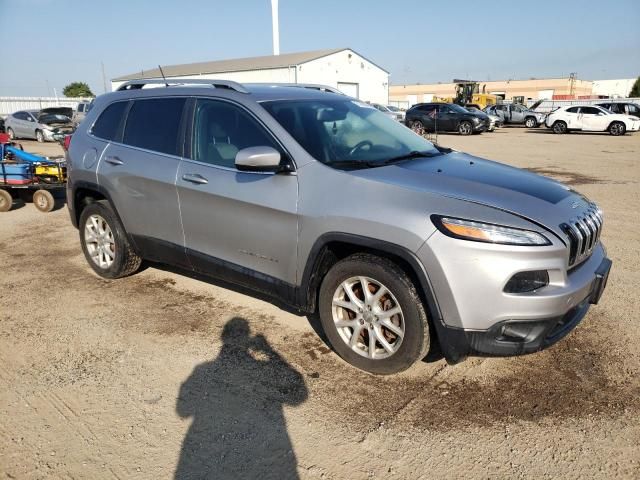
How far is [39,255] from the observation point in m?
6.09

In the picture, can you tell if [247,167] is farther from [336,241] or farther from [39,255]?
[39,255]

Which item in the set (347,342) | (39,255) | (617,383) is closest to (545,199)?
(617,383)

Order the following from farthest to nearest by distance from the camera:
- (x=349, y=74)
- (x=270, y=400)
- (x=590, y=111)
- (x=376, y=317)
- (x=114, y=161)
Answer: (x=349, y=74) < (x=590, y=111) < (x=114, y=161) < (x=376, y=317) < (x=270, y=400)

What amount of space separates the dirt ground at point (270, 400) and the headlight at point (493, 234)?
39.7 inches

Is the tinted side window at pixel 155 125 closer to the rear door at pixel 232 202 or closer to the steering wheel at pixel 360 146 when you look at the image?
the rear door at pixel 232 202

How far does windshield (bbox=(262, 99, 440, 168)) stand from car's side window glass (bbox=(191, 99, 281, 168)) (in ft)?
0.63

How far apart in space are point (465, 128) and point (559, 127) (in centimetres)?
506

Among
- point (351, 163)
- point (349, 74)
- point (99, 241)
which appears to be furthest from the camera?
point (349, 74)

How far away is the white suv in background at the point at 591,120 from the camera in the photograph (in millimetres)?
24938

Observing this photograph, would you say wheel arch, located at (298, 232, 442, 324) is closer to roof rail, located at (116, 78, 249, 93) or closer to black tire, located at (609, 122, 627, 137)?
roof rail, located at (116, 78, 249, 93)

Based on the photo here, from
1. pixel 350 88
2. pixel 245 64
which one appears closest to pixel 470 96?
pixel 350 88

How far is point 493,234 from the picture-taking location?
106 inches

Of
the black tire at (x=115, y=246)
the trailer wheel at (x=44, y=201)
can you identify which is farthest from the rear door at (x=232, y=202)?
the trailer wheel at (x=44, y=201)

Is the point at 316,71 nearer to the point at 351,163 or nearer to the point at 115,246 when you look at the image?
the point at 115,246
